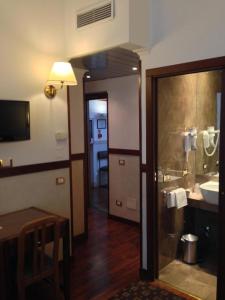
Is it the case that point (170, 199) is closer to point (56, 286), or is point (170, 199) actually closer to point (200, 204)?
point (200, 204)

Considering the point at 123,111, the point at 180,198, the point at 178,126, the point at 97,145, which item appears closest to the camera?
the point at 180,198

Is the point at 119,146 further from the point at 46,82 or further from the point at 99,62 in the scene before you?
the point at 46,82

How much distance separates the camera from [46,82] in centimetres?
293

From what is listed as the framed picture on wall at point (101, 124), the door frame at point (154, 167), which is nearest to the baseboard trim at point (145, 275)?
the door frame at point (154, 167)

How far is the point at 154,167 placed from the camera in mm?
2850

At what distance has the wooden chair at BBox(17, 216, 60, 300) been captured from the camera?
2.14m

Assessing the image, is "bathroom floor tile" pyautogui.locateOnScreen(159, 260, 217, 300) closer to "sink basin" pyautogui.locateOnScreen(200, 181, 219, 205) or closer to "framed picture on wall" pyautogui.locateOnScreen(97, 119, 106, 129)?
"sink basin" pyautogui.locateOnScreen(200, 181, 219, 205)

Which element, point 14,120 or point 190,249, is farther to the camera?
point 190,249

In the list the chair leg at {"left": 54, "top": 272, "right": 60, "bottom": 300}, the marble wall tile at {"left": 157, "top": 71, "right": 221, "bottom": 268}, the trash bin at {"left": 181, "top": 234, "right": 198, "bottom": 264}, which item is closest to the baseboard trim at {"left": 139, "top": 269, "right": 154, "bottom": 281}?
the marble wall tile at {"left": 157, "top": 71, "right": 221, "bottom": 268}

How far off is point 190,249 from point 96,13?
265 centimetres

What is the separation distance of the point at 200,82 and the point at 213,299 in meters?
2.39

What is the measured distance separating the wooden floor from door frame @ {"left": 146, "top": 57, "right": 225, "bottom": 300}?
38 cm

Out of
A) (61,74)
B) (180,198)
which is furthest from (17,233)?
(180,198)

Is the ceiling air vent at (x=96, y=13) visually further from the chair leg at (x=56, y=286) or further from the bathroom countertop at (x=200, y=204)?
the chair leg at (x=56, y=286)
